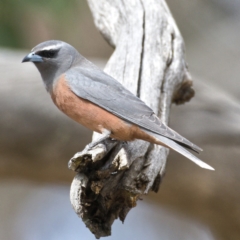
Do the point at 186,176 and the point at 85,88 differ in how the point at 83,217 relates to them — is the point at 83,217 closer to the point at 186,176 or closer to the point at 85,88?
the point at 85,88

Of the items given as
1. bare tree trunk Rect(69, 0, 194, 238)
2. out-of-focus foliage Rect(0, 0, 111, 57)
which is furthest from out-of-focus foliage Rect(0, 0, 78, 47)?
bare tree trunk Rect(69, 0, 194, 238)

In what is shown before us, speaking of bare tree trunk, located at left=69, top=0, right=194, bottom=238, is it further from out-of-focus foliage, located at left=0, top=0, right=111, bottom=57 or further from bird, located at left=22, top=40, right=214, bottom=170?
out-of-focus foliage, located at left=0, top=0, right=111, bottom=57

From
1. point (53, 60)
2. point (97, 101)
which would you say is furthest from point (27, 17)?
point (97, 101)

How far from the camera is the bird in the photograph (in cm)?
262

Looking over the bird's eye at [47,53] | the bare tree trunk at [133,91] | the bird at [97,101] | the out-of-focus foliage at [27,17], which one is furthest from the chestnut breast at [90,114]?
the out-of-focus foliage at [27,17]

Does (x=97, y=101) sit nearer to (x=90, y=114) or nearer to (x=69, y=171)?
(x=90, y=114)

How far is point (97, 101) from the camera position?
2.79m

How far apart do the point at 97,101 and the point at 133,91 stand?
44 cm

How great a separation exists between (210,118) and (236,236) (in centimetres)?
130

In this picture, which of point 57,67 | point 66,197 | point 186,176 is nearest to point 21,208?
point 66,197

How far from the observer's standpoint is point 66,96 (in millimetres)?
2846

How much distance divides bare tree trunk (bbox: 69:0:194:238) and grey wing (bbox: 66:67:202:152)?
215mm

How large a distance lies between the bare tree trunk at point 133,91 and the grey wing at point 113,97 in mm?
215

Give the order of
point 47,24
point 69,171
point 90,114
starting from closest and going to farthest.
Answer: point 90,114
point 69,171
point 47,24
